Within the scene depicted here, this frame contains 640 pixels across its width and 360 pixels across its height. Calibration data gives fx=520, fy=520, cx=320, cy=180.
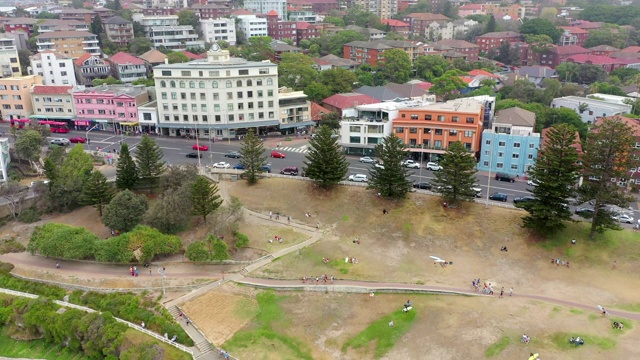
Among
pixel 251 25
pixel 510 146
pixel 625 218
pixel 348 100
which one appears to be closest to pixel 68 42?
pixel 251 25

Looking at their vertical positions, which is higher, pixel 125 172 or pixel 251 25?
pixel 251 25

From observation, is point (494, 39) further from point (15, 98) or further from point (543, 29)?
point (15, 98)

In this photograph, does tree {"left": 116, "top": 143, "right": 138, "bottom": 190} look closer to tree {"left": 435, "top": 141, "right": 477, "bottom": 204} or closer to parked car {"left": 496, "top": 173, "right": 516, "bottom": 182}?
tree {"left": 435, "top": 141, "right": 477, "bottom": 204}

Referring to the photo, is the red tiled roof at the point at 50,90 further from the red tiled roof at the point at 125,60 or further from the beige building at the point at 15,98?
the red tiled roof at the point at 125,60

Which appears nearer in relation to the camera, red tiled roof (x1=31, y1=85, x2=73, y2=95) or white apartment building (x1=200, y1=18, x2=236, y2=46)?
red tiled roof (x1=31, y1=85, x2=73, y2=95)

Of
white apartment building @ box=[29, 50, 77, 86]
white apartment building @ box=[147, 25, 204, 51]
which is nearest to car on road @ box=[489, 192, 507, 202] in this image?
white apartment building @ box=[29, 50, 77, 86]
